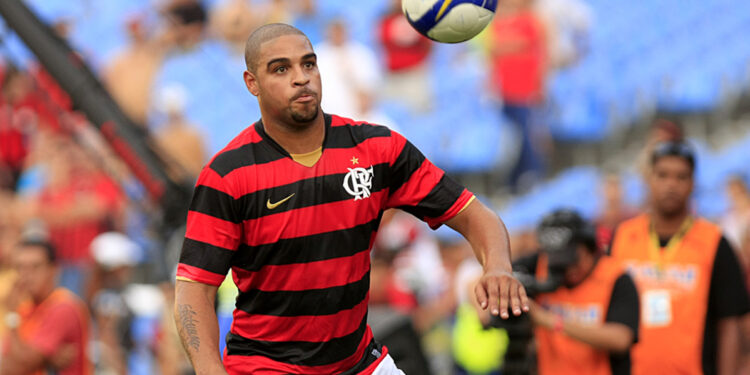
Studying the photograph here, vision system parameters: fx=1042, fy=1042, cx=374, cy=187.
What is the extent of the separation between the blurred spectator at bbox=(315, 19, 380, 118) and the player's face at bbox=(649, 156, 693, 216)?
11.7 feet

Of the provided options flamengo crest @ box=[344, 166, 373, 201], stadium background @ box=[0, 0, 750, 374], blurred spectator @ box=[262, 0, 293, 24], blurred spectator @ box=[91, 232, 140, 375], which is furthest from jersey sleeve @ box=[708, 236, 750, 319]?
blurred spectator @ box=[262, 0, 293, 24]

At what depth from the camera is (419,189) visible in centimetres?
425

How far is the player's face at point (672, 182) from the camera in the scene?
20.9 ft

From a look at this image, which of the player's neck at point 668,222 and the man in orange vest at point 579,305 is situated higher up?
the player's neck at point 668,222

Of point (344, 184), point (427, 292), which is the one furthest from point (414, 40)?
point (344, 184)

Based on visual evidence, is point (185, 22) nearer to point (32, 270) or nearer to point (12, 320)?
point (32, 270)

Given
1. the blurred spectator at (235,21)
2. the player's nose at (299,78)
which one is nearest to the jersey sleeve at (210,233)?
the player's nose at (299,78)

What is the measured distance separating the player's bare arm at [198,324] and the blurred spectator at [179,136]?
23.4 feet

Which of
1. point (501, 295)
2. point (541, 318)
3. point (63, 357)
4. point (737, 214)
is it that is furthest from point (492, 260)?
point (737, 214)

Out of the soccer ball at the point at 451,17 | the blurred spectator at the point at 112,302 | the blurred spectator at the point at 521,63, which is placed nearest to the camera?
the soccer ball at the point at 451,17

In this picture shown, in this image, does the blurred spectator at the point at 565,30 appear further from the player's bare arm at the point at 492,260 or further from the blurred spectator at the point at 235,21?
the player's bare arm at the point at 492,260

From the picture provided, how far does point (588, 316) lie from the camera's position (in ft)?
20.1

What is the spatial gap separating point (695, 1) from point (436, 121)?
4731 mm

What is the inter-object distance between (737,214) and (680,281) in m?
3.31
